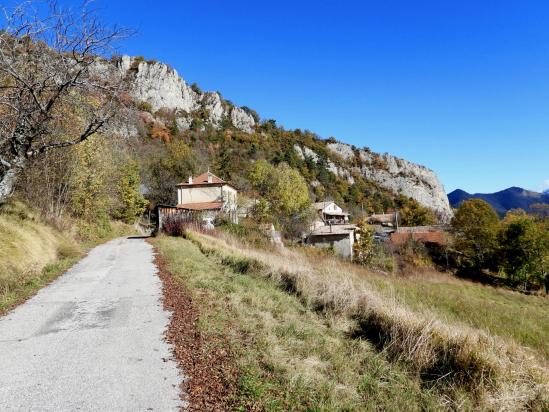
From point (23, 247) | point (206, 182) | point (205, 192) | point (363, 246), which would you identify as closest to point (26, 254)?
point (23, 247)

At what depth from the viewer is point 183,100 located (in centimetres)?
10888

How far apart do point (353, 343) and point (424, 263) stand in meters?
43.0

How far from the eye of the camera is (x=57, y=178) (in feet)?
68.4

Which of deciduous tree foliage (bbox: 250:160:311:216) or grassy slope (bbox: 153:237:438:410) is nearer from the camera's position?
grassy slope (bbox: 153:237:438:410)

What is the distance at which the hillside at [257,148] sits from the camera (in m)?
86.9

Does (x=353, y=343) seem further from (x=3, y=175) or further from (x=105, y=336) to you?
(x=3, y=175)

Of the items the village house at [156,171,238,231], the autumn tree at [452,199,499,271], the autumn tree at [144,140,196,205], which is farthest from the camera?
the autumn tree at [144,140,196,205]

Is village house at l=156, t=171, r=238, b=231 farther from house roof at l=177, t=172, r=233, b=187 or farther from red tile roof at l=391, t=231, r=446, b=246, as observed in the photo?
red tile roof at l=391, t=231, r=446, b=246

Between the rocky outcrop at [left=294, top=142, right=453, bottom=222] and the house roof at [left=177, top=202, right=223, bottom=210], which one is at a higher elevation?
the rocky outcrop at [left=294, top=142, right=453, bottom=222]

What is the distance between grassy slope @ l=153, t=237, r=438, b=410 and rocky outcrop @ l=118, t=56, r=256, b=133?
92.2m

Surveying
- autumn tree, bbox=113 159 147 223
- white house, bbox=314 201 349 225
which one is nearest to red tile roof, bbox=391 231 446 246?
white house, bbox=314 201 349 225

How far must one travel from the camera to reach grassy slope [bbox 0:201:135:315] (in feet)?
29.6

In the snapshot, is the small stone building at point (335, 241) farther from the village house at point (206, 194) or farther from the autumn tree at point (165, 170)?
the autumn tree at point (165, 170)

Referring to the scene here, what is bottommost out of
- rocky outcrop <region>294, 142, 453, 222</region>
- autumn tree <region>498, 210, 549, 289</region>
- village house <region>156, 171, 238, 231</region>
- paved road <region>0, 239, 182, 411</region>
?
autumn tree <region>498, 210, 549, 289</region>
